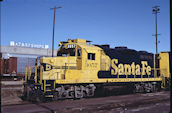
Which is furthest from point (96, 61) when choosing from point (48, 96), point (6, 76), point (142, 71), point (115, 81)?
point (6, 76)

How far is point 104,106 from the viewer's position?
1045 centimetres

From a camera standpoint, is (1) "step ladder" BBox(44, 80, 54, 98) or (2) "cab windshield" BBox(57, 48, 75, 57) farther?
(2) "cab windshield" BBox(57, 48, 75, 57)

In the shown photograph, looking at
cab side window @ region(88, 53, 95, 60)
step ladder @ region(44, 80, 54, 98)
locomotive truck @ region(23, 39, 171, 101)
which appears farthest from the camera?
cab side window @ region(88, 53, 95, 60)

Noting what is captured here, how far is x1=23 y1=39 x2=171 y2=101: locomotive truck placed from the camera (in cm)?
1220

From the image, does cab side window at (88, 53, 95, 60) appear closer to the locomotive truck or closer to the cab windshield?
the locomotive truck

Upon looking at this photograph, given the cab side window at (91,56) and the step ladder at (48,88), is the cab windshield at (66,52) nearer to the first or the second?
the cab side window at (91,56)

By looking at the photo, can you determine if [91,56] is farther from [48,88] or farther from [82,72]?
[48,88]

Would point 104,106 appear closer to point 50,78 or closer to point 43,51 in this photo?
point 50,78

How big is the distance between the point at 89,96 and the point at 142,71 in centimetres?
603

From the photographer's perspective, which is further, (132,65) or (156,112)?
(132,65)

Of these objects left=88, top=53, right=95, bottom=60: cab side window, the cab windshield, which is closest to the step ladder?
the cab windshield

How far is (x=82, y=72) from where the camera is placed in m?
13.1

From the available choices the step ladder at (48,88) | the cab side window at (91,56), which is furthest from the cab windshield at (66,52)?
the step ladder at (48,88)

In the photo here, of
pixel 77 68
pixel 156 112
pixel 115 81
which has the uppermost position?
pixel 77 68
